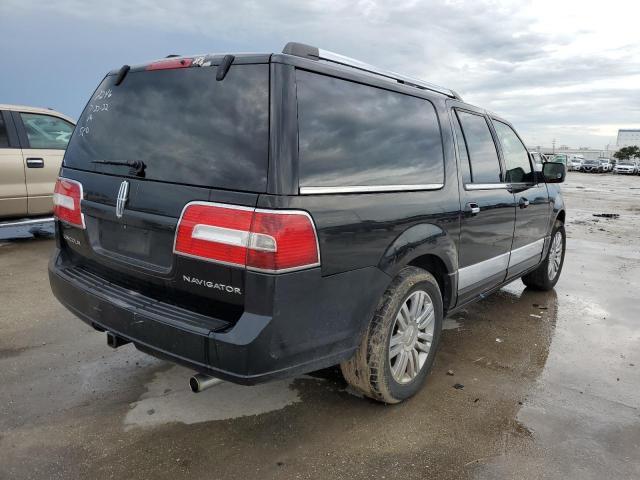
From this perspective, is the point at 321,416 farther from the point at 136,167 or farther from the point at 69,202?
the point at 69,202

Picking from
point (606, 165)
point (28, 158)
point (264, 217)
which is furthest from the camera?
point (606, 165)

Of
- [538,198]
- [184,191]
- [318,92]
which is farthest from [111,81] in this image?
[538,198]

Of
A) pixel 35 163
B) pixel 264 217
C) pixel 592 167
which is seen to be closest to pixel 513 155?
pixel 264 217

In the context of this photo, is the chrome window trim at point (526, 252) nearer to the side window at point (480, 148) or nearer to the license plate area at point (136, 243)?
the side window at point (480, 148)

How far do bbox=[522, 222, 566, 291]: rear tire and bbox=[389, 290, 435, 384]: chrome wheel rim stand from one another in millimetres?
2863

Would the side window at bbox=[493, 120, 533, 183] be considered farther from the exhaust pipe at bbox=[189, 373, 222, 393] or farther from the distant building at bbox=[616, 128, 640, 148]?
the distant building at bbox=[616, 128, 640, 148]

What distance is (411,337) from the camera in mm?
3096

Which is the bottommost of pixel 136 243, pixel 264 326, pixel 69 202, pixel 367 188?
pixel 264 326

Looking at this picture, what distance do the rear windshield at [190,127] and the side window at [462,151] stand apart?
70.3 inches

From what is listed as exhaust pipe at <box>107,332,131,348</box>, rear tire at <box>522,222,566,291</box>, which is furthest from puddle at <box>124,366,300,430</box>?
rear tire at <box>522,222,566,291</box>

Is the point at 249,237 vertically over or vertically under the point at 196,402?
over

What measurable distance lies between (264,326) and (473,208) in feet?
6.72

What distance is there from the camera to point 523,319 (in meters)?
4.89

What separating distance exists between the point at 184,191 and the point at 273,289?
64cm
